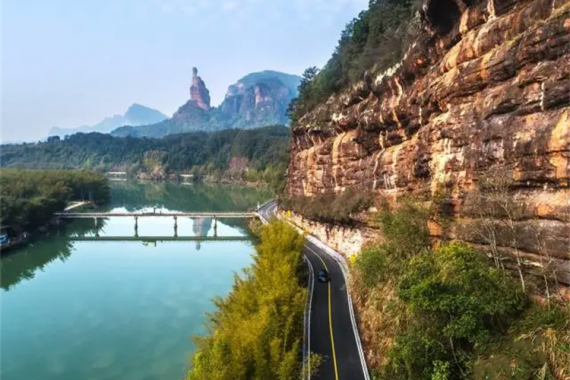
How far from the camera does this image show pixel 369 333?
891 inches

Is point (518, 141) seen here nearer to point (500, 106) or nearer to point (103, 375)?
point (500, 106)

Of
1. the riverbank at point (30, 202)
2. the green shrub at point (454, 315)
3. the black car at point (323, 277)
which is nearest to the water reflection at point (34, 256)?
the riverbank at point (30, 202)

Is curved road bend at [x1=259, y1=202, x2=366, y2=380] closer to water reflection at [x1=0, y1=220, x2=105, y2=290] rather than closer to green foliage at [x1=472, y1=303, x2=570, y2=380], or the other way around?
green foliage at [x1=472, y1=303, x2=570, y2=380]

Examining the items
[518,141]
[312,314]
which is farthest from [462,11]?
[312,314]

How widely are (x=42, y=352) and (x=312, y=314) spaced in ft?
60.9

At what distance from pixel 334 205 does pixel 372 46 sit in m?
17.8

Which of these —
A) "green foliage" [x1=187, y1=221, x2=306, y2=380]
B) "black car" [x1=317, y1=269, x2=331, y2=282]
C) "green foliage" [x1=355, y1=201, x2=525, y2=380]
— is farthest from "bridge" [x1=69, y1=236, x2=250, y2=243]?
"green foliage" [x1=355, y1=201, x2=525, y2=380]

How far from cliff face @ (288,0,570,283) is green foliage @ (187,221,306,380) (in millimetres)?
9350

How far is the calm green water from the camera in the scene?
2652 cm

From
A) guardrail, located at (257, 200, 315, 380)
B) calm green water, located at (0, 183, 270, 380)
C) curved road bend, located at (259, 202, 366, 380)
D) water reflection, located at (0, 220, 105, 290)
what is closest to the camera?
guardrail, located at (257, 200, 315, 380)

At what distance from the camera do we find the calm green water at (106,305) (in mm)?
26516

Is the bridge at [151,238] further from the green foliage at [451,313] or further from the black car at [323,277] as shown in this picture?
the green foliage at [451,313]

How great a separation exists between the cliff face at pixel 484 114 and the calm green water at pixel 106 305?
19.2m

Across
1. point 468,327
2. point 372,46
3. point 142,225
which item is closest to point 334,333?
point 468,327
